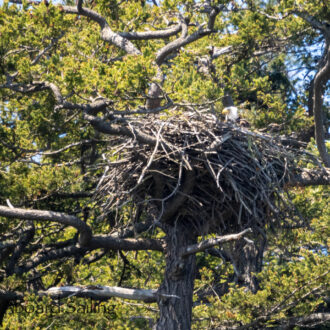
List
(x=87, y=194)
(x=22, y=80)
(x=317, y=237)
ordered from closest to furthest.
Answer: (x=22, y=80)
(x=87, y=194)
(x=317, y=237)

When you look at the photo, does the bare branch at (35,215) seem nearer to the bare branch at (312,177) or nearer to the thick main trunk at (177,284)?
the thick main trunk at (177,284)

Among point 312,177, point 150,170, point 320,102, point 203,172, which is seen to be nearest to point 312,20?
point 320,102

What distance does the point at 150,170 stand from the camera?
5.49 meters

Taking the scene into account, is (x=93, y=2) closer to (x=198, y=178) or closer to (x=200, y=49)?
(x=200, y=49)

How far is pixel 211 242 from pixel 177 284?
3.02ft

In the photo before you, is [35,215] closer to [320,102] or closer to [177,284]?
[177,284]

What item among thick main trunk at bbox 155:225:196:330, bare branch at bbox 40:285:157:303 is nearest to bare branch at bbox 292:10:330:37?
thick main trunk at bbox 155:225:196:330

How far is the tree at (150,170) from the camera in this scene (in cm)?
568

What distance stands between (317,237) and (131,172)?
12.3ft

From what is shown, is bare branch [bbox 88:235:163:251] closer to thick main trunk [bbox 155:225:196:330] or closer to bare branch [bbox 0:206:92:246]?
thick main trunk [bbox 155:225:196:330]

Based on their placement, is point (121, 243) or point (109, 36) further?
point (109, 36)

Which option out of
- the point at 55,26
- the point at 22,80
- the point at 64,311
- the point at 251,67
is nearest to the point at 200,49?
the point at 251,67

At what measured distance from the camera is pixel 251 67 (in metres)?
10.8

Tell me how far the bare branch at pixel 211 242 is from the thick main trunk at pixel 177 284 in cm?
25
